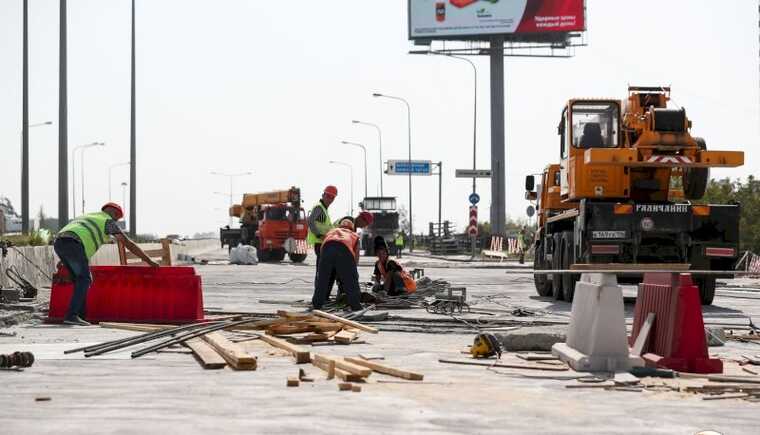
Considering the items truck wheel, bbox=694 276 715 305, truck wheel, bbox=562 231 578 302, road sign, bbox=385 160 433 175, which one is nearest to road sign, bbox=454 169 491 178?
road sign, bbox=385 160 433 175

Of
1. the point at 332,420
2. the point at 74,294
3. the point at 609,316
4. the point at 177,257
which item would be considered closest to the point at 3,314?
the point at 74,294

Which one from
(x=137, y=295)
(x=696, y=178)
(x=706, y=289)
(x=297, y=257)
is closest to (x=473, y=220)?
(x=297, y=257)

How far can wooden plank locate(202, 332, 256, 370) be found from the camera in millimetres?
10359

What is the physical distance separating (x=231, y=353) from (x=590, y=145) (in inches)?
492

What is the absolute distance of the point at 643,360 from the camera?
10.5m

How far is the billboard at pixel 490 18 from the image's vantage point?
75.8 metres

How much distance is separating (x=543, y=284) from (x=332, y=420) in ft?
56.8

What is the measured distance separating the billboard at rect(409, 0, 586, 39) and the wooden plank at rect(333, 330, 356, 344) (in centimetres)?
6418

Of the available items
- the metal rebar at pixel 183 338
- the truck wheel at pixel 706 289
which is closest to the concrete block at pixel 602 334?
the metal rebar at pixel 183 338

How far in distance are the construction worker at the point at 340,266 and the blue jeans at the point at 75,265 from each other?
3.23 metres

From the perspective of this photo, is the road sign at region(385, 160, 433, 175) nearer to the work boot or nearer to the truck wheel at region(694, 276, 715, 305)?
the truck wheel at region(694, 276, 715, 305)

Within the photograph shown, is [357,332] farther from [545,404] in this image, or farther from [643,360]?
[545,404]

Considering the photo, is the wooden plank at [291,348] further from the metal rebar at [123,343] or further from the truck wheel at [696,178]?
the truck wheel at [696,178]

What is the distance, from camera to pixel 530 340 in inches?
488
